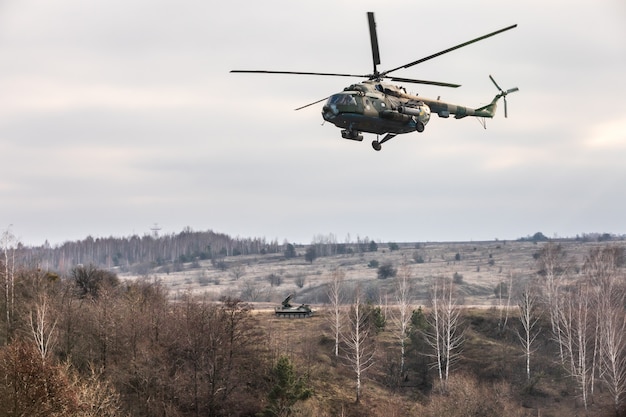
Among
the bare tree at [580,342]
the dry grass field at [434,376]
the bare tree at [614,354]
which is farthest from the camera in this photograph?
the bare tree at [580,342]

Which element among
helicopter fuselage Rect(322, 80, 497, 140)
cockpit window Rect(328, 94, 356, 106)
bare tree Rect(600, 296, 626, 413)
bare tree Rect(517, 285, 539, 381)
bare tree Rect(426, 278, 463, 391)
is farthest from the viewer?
bare tree Rect(517, 285, 539, 381)

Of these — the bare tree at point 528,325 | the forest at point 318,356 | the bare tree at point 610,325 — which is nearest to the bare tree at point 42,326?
the forest at point 318,356

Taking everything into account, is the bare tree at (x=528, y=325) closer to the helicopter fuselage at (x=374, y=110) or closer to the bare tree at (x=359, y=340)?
the bare tree at (x=359, y=340)

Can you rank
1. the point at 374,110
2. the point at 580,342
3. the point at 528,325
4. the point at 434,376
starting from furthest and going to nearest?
1. the point at 434,376
2. the point at 528,325
3. the point at 580,342
4. the point at 374,110

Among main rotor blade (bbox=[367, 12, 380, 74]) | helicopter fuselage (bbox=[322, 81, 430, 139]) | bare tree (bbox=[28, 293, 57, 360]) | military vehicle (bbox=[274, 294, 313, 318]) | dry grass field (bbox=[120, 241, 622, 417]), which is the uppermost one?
main rotor blade (bbox=[367, 12, 380, 74])

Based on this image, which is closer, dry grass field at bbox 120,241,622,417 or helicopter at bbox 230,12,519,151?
helicopter at bbox 230,12,519,151

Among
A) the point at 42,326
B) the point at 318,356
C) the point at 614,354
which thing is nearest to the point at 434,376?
the point at 318,356

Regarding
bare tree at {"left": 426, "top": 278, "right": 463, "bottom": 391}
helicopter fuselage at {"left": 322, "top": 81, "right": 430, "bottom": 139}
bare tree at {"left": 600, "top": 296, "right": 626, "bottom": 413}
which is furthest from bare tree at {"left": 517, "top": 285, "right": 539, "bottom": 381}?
helicopter fuselage at {"left": 322, "top": 81, "right": 430, "bottom": 139}

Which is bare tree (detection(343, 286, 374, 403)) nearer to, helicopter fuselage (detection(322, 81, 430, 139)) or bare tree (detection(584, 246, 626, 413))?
bare tree (detection(584, 246, 626, 413))

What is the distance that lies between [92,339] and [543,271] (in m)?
68.3

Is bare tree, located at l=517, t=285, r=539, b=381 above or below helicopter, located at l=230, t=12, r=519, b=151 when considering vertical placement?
below

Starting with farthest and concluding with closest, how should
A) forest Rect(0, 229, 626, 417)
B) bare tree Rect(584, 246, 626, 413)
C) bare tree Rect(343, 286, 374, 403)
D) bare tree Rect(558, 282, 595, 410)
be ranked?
bare tree Rect(343, 286, 374, 403)
bare tree Rect(558, 282, 595, 410)
bare tree Rect(584, 246, 626, 413)
forest Rect(0, 229, 626, 417)

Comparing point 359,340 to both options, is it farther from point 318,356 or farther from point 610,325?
point 610,325

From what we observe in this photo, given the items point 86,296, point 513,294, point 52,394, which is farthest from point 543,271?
point 52,394
